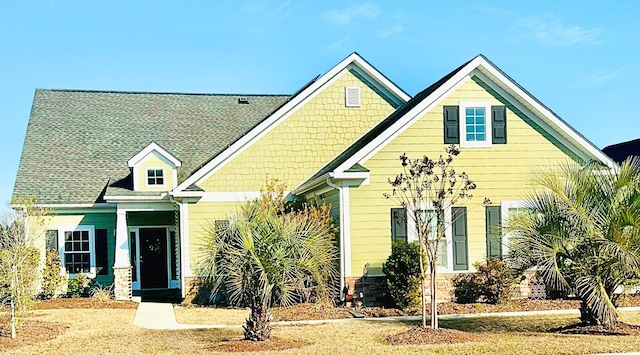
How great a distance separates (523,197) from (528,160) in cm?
108

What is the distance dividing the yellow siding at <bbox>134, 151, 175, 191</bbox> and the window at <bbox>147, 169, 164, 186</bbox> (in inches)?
4.0

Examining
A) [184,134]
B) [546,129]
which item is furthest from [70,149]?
[546,129]

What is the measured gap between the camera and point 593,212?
13.7 meters

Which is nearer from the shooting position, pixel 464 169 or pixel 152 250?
pixel 464 169

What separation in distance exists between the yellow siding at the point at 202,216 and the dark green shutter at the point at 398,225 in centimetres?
517

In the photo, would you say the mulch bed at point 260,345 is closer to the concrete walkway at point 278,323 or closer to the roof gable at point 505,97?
the concrete walkway at point 278,323

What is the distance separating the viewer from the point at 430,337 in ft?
42.8

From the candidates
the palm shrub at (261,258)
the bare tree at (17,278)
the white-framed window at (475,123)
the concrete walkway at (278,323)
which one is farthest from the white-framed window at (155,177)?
the palm shrub at (261,258)

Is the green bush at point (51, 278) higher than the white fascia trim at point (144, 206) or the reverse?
the reverse

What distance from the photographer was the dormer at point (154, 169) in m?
23.3

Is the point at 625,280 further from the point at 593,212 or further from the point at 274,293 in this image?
the point at 274,293

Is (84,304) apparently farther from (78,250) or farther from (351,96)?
(351,96)

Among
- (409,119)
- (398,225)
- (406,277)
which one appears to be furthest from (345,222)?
(409,119)

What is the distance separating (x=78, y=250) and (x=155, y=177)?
4.06 meters
